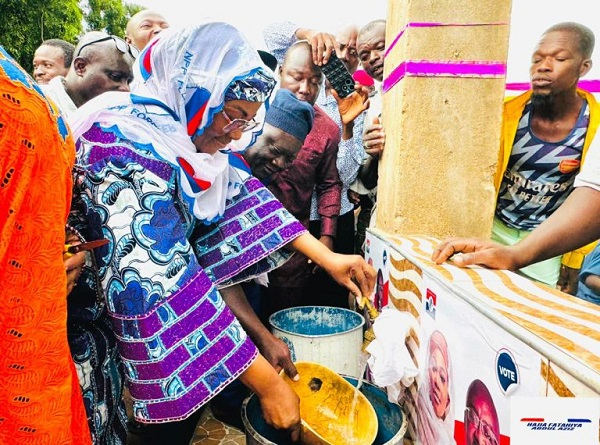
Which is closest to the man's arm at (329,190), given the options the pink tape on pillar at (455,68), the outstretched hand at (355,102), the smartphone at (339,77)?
the outstretched hand at (355,102)

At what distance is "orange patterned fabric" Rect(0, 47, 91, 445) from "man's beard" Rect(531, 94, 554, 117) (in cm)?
219

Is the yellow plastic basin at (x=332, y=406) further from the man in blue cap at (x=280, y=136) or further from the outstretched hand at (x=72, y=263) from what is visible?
the man in blue cap at (x=280, y=136)

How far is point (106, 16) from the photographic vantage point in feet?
69.7

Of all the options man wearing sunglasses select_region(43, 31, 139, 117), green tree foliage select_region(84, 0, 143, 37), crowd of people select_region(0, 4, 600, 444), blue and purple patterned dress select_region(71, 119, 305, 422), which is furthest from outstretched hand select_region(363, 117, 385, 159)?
green tree foliage select_region(84, 0, 143, 37)

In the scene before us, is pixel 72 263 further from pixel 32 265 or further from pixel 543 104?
pixel 543 104

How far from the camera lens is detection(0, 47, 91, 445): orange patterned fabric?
27.7 inches

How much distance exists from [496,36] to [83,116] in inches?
63.0

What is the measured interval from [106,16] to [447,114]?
23807 mm

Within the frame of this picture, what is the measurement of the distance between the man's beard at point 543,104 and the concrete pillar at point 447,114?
0.52m

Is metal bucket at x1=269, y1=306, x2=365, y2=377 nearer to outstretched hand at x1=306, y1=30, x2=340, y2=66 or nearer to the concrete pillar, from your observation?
the concrete pillar

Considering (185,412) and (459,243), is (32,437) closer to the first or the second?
(185,412)

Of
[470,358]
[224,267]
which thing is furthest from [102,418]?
[470,358]

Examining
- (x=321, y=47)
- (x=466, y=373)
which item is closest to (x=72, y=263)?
(x=466, y=373)

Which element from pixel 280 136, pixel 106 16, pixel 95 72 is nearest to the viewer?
pixel 280 136
